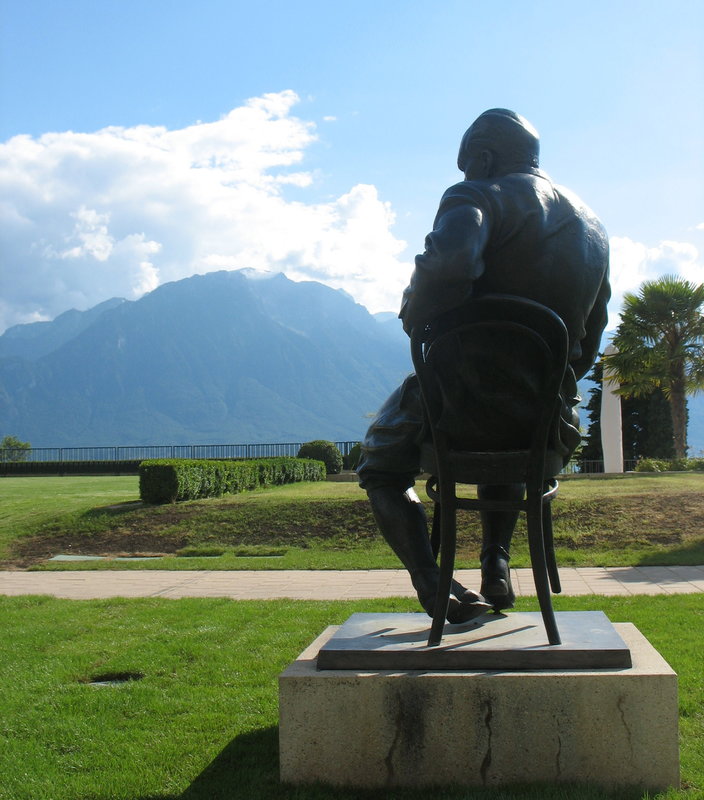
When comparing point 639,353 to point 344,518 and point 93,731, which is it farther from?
point 93,731

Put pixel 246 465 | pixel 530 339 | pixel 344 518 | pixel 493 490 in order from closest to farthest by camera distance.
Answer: pixel 530 339
pixel 493 490
pixel 344 518
pixel 246 465

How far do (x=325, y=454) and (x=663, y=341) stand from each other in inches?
404

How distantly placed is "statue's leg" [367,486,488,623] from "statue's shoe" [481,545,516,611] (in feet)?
0.83

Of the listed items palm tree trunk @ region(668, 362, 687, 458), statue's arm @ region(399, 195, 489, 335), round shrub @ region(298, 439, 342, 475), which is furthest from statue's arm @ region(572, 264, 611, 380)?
round shrub @ region(298, 439, 342, 475)

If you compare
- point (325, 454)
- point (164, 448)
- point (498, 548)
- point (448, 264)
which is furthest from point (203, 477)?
point (164, 448)

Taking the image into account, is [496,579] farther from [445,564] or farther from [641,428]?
[641,428]

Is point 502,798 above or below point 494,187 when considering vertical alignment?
below

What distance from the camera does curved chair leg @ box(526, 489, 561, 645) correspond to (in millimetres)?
2438

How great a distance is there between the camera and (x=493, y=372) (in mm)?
2471

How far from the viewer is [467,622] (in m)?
2.73

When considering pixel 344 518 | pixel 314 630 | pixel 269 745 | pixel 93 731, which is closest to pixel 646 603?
pixel 314 630

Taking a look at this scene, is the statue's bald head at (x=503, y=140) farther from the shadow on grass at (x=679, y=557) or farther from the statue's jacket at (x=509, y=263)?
the shadow on grass at (x=679, y=557)

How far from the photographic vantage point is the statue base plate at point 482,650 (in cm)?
235

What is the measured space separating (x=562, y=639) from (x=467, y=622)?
1.15ft
